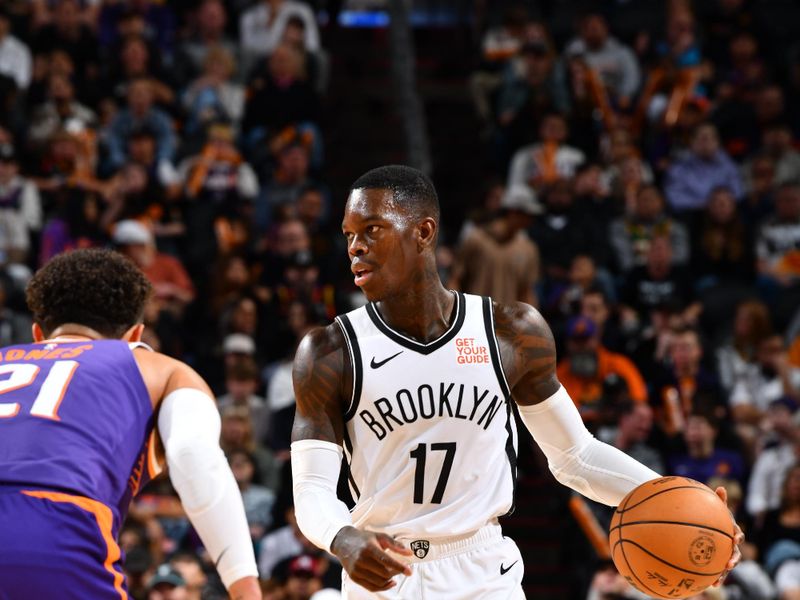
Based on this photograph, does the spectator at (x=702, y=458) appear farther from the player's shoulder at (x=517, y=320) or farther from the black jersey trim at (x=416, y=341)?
the black jersey trim at (x=416, y=341)

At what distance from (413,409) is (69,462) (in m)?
1.27

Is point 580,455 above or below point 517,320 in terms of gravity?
below

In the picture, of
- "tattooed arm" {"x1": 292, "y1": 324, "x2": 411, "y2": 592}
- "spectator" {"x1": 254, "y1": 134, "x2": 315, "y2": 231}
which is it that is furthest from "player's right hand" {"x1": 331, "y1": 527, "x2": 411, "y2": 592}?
"spectator" {"x1": 254, "y1": 134, "x2": 315, "y2": 231}

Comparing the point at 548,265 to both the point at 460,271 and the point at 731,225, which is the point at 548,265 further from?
the point at 731,225

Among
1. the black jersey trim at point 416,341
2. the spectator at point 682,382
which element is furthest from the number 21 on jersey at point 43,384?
the spectator at point 682,382

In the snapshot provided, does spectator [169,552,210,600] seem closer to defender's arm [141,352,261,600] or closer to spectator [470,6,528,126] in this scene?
defender's arm [141,352,261,600]

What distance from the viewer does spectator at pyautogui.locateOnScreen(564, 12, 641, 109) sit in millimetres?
15289

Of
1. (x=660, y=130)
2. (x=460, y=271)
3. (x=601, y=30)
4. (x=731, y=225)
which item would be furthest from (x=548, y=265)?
(x=601, y=30)

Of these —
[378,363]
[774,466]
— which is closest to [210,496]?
[378,363]

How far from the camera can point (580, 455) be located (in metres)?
5.10

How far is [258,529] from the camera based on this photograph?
32.2 feet

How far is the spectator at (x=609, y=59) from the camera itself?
50.2 ft

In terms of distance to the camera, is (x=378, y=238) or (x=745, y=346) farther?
(x=745, y=346)

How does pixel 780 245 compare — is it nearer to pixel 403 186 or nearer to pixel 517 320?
pixel 517 320
